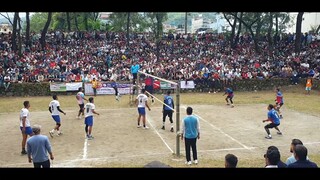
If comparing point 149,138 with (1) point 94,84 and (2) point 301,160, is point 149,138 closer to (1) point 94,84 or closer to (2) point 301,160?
(2) point 301,160

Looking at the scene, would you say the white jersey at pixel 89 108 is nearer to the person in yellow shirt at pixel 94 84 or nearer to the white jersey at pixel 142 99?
the white jersey at pixel 142 99

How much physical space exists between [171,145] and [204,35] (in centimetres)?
2762

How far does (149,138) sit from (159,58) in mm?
20005

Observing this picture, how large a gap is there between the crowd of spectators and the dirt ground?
8.57m

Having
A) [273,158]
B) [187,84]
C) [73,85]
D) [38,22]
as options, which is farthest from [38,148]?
[38,22]

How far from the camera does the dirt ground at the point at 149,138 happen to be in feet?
41.4

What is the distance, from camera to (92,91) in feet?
89.8

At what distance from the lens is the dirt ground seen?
1263 cm

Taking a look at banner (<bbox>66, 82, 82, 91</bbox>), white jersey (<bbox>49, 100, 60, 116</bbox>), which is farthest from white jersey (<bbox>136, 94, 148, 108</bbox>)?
banner (<bbox>66, 82, 82, 91</bbox>)

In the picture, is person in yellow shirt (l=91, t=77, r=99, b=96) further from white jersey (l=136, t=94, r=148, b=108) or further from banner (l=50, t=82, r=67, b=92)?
white jersey (l=136, t=94, r=148, b=108)

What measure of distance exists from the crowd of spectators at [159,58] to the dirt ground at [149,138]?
8.57 meters
